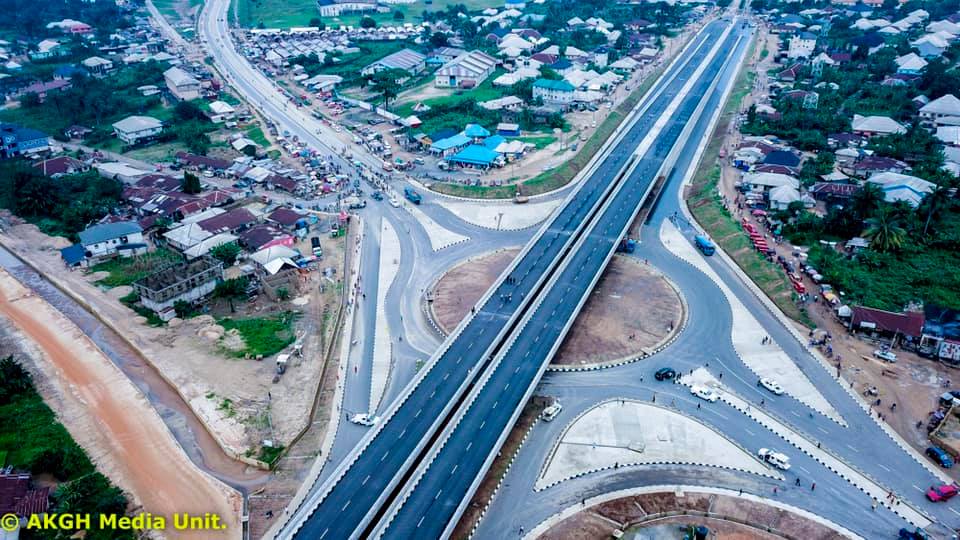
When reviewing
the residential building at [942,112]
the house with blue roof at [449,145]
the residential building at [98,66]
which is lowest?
the residential building at [98,66]

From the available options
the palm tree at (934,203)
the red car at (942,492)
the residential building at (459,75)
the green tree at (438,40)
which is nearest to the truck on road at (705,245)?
the palm tree at (934,203)

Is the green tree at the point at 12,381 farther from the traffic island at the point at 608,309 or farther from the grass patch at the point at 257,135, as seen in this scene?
the grass patch at the point at 257,135

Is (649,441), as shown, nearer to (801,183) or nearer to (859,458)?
(859,458)

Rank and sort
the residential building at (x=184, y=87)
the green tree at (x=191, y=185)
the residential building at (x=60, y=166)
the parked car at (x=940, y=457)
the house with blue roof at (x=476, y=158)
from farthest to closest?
the residential building at (x=184, y=87) → the house with blue roof at (x=476, y=158) → the residential building at (x=60, y=166) → the green tree at (x=191, y=185) → the parked car at (x=940, y=457)

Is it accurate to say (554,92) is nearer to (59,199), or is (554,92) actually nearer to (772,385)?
(59,199)

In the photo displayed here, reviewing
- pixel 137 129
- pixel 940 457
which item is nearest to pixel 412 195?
pixel 137 129

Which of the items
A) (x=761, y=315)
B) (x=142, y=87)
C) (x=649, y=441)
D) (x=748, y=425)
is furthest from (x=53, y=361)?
(x=142, y=87)
